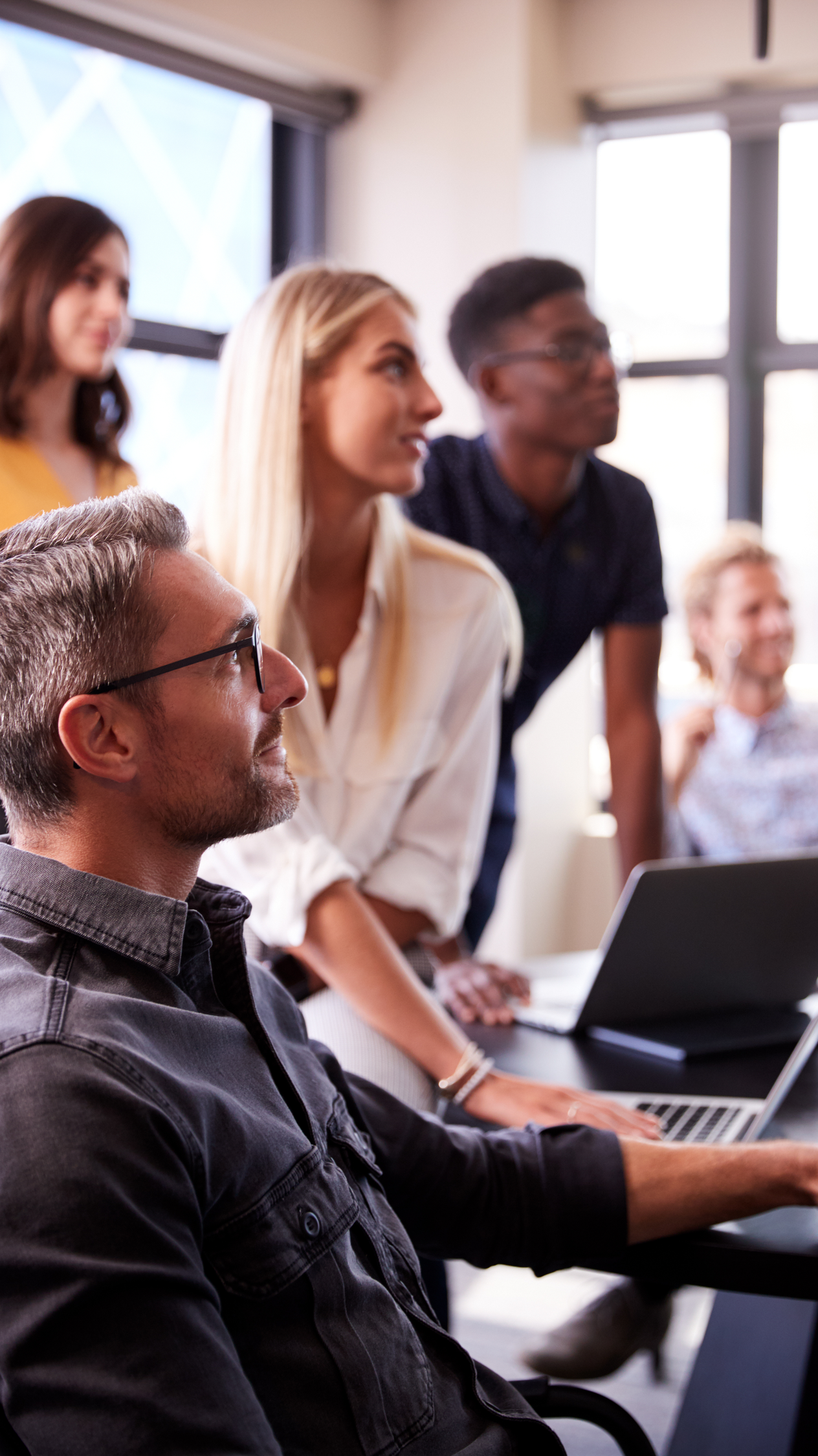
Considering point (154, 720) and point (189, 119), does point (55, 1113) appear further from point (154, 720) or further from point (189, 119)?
point (189, 119)

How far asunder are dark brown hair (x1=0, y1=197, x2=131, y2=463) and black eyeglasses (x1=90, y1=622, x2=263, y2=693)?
5.25 ft

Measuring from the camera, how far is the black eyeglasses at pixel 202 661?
0.99m

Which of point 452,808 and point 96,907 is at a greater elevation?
point 96,907

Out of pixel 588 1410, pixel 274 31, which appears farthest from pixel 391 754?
pixel 274 31

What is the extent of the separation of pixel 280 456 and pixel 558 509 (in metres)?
0.83

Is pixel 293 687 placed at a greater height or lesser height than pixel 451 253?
lesser

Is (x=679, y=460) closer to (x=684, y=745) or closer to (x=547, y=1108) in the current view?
(x=684, y=745)

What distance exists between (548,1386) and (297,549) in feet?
3.25

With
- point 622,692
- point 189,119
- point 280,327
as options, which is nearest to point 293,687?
point 280,327

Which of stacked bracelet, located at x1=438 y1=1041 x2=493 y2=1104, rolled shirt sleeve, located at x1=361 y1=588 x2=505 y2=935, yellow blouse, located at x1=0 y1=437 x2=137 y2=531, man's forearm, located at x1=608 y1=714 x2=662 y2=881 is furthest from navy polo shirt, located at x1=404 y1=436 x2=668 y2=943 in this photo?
stacked bracelet, located at x1=438 y1=1041 x2=493 y2=1104

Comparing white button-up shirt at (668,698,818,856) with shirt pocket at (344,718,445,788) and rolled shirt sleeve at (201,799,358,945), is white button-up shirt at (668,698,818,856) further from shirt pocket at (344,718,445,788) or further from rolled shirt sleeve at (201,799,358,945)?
rolled shirt sleeve at (201,799,358,945)

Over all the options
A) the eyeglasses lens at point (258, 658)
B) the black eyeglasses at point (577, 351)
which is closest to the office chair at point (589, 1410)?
the eyeglasses lens at point (258, 658)

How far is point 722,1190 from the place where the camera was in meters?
1.26

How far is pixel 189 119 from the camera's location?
14.0 ft
